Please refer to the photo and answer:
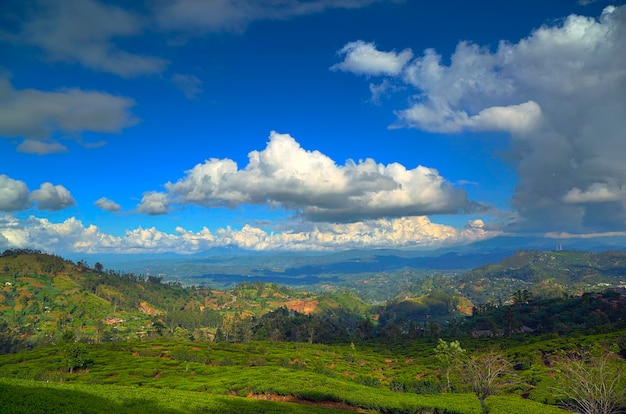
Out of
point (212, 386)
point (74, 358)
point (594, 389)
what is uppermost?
point (594, 389)

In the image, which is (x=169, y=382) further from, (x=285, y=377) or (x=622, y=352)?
(x=622, y=352)

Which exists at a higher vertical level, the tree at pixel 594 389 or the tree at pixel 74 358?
the tree at pixel 594 389

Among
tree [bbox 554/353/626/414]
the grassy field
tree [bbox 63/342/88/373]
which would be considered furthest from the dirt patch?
tree [bbox 63/342/88/373]

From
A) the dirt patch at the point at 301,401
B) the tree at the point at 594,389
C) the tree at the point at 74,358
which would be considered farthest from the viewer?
the tree at the point at 74,358

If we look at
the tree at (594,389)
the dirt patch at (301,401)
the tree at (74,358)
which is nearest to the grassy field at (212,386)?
the dirt patch at (301,401)

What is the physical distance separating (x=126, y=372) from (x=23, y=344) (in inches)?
6111

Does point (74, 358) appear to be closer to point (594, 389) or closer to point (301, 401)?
point (301, 401)

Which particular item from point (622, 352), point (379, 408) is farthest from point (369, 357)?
point (379, 408)

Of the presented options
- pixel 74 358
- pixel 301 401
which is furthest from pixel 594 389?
pixel 74 358

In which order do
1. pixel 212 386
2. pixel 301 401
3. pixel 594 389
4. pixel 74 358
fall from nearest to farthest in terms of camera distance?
pixel 594 389
pixel 301 401
pixel 212 386
pixel 74 358

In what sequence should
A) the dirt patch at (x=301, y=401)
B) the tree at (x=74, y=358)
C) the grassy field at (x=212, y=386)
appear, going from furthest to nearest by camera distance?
1. the tree at (x=74, y=358)
2. the dirt patch at (x=301, y=401)
3. the grassy field at (x=212, y=386)

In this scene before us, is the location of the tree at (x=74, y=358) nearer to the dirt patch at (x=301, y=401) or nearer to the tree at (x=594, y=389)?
the dirt patch at (x=301, y=401)

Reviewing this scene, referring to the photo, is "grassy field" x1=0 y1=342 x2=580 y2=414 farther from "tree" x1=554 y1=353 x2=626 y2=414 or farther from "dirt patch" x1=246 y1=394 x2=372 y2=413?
"tree" x1=554 y1=353 x2=626 y2=414

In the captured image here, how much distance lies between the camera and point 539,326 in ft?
603
